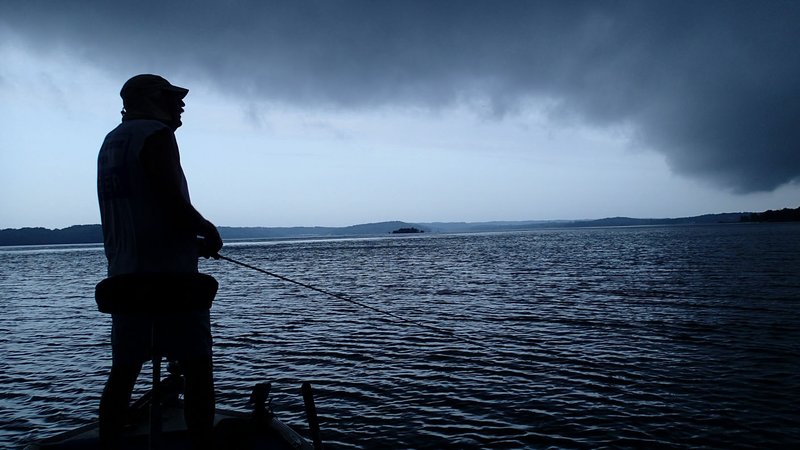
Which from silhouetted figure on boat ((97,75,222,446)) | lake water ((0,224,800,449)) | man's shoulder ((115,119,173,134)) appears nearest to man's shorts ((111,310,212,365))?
silhouetted figure on boat ((97,75,222,446))

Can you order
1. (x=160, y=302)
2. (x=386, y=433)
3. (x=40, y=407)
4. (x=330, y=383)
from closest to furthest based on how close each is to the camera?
1. (x=160, y=302)
2. (x=386, y=433)
3. (x=40, y=407)
4. (x=330, y=383)

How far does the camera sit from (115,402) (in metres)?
4.11

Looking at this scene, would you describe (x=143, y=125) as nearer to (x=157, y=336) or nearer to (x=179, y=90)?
(x=179, y=90)

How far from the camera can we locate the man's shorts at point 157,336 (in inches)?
148

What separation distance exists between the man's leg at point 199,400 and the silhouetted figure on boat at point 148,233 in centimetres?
1

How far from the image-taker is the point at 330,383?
1235cm

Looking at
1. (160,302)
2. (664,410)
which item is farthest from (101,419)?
(664,410)

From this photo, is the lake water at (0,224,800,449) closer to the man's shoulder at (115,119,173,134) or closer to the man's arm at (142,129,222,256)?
the man's arm at (142,129,222,256)

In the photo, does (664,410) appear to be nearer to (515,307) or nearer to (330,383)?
(330,383)

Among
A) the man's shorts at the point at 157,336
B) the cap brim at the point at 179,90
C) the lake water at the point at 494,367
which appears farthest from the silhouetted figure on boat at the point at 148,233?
the lake water at the point at 494,367

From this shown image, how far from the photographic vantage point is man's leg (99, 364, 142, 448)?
3984mm

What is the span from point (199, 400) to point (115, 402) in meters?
0.72

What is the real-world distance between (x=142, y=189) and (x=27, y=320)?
2663cm

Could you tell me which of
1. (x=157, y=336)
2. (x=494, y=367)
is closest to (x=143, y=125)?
(x=157, y=336)
